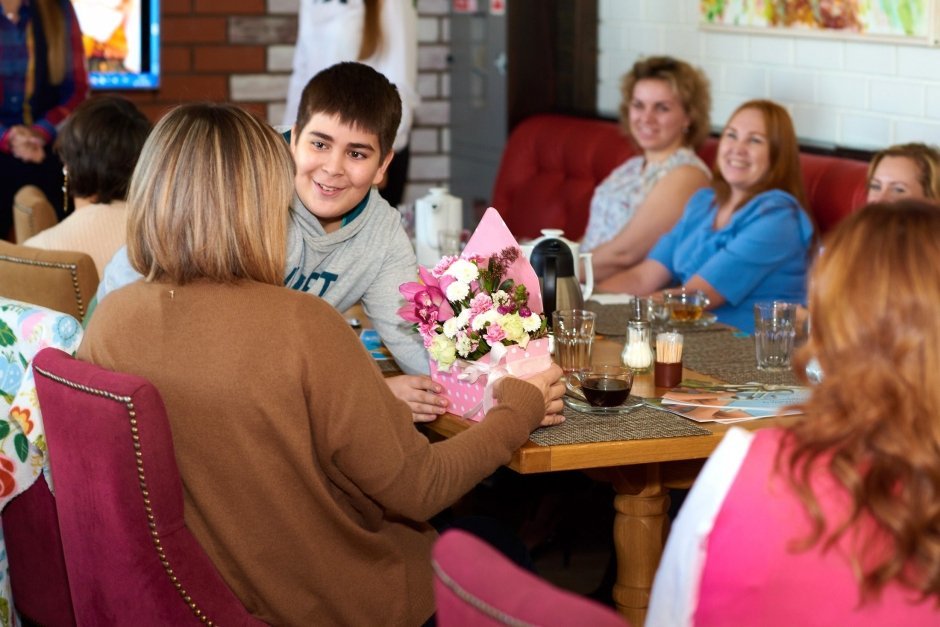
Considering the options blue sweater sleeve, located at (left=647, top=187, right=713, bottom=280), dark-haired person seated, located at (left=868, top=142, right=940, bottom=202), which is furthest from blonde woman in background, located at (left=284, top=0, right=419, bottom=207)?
dark-haired person seated, located at (left=868, top=142, right=940, bottom=202)

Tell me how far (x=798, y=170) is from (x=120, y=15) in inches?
122

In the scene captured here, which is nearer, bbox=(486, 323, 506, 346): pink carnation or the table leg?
bbox=(486, 323, 506, 346): pink carnation

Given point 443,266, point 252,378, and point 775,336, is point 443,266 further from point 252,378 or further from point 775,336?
point 775,336

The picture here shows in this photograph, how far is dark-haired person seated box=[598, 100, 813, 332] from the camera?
3.39 metres

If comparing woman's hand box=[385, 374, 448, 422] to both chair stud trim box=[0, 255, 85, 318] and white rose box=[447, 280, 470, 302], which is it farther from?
chair stud trim box=[0, 255, 85, 318]

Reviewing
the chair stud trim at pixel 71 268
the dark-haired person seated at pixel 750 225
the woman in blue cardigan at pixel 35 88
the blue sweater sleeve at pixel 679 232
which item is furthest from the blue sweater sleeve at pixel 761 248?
the woman in blue cardigan at pixel 35 88

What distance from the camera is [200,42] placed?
562 centimetres

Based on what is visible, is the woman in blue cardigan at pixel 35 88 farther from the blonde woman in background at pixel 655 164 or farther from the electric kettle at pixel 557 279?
the electric kettle at pixel 557 279

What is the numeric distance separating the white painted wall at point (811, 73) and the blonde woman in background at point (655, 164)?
316 millimetres

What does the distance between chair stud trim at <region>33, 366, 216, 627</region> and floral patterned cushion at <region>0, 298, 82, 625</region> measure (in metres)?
0.30

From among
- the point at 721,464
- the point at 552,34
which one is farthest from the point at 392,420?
the point at 552,34

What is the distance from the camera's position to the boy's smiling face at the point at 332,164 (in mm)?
2457

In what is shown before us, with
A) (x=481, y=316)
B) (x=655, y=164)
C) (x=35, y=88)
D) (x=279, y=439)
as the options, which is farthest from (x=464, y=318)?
(x=35, y=88)

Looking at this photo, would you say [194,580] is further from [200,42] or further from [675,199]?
[200,42]
